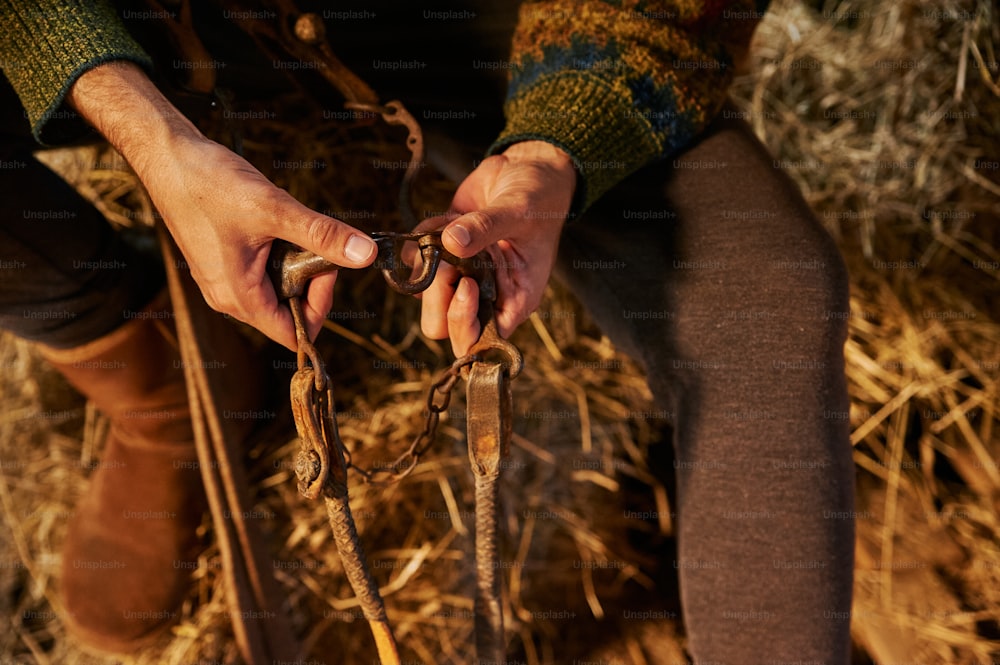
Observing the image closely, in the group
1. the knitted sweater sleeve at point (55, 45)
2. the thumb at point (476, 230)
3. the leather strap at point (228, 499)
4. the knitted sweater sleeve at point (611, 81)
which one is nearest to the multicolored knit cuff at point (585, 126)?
the knitted sweater sleeve at point (611, 81)

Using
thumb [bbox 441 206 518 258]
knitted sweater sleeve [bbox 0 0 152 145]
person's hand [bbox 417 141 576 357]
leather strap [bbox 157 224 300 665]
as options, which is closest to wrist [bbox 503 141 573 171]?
person's hand [bbox 417 141 576 357]

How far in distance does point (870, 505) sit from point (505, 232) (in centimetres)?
99

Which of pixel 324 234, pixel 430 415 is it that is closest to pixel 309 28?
pixel 324 234

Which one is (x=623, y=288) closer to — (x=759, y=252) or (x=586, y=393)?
(x=759, y=252)

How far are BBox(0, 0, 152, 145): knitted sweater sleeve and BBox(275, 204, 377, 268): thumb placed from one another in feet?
0.82

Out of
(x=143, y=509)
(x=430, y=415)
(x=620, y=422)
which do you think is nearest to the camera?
(x=430, y=415)

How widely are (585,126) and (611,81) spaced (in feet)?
0.18

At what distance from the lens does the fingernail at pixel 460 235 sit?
0.55m

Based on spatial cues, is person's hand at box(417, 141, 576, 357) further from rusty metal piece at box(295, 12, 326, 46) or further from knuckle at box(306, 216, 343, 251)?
rusty metal piece at box(295, 12, 326, 46)

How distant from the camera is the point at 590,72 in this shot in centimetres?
73

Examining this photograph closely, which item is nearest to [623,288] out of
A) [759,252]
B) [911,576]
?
[759,252]

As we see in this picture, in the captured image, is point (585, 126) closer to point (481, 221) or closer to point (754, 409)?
point (481, 221)

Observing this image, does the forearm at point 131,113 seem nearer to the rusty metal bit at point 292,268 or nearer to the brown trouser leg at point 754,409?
the rusty metal bit at point 292,268

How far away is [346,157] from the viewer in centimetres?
119
